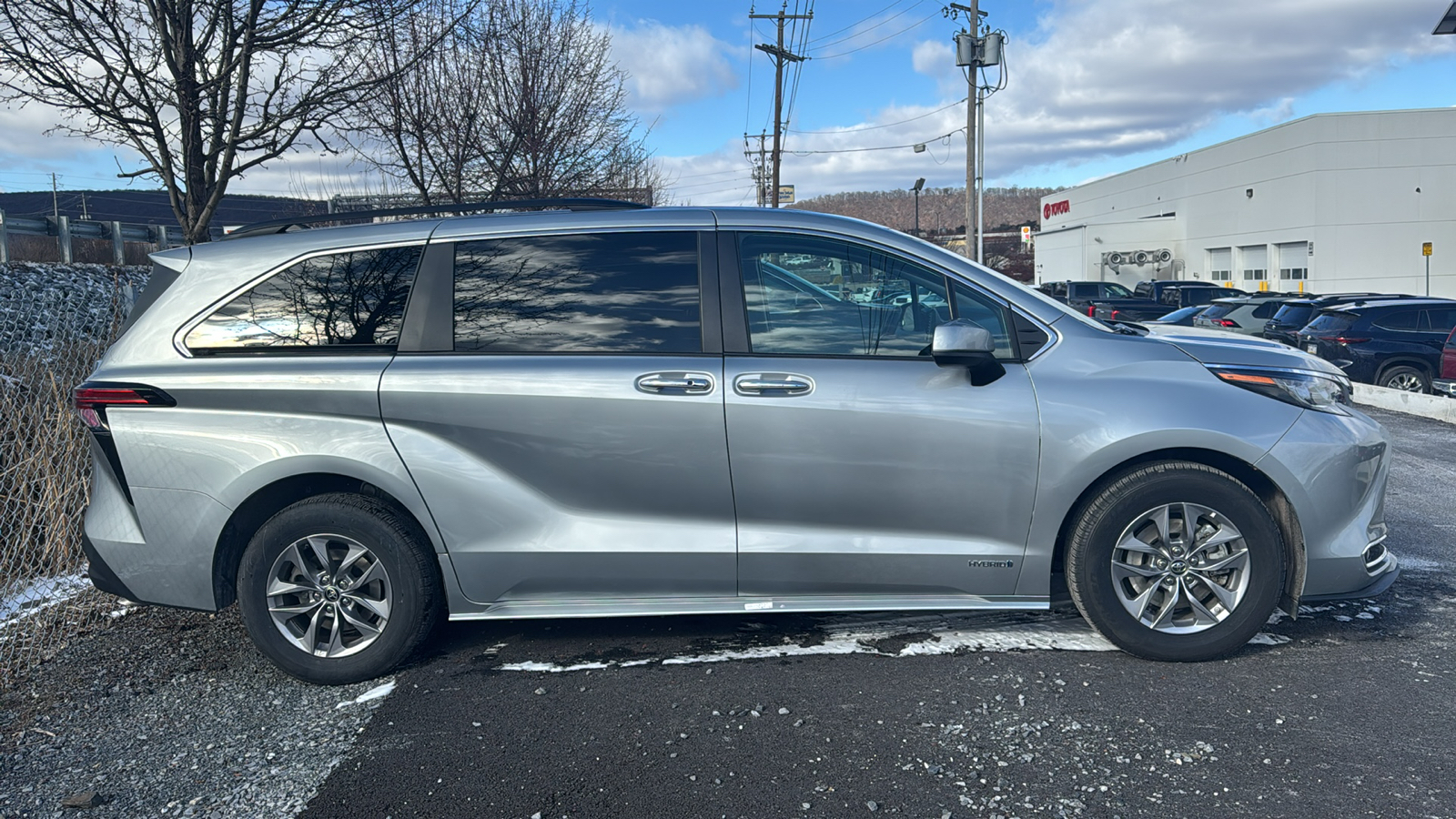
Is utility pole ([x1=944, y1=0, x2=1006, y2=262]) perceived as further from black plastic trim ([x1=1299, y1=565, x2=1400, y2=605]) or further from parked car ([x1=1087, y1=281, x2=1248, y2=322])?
black plastic trim ([x1=1299, y1=565, x2=1400, y2=605])

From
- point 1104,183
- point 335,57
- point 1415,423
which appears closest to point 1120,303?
point 1415,423

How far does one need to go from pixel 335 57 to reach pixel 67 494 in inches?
165

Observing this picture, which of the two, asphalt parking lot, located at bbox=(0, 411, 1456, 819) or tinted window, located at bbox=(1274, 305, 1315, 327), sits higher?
tinted window, located at bbox=(1274, 305, 1315, 327)

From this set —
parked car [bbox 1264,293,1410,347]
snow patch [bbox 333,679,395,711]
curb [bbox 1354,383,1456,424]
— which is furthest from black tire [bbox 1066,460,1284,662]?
parked car [bbox 1264,293,1410,347]

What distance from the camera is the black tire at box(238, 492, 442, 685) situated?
392 cm

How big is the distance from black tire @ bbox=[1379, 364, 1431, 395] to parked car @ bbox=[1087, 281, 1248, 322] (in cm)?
1209

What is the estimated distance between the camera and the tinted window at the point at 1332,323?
14.3 meters

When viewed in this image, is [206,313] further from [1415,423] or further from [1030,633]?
[1415,423]

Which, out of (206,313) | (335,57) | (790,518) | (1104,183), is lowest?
(790,518)

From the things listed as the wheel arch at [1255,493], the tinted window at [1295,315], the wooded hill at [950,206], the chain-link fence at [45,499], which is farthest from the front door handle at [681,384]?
the wooded hill at [950,206]

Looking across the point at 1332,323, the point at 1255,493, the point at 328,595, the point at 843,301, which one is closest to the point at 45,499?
the point at 328,595

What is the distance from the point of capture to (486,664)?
413 cm

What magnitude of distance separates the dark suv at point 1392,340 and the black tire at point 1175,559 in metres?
12.0

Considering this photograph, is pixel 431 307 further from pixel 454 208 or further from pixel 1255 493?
pixel 1255 493
